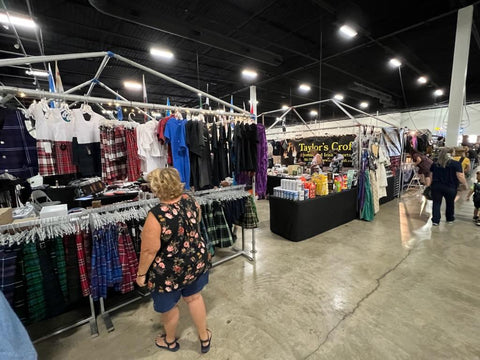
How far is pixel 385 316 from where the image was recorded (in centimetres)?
216

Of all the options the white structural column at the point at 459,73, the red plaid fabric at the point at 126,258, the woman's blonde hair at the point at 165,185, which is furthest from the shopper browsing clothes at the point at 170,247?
the white structural column at the point at 459,73

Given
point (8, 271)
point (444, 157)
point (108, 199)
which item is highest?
point (444, 157)

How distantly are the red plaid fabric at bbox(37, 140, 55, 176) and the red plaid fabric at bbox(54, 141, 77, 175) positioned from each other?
4 cm

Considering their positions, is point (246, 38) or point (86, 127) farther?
point (246, 38)

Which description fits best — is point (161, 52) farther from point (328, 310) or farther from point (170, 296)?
point (328, 310)

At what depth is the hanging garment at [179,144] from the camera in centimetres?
230

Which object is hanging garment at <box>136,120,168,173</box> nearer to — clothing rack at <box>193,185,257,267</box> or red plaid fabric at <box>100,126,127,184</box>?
red plaid fabric at <box>100,126,127,184</box>

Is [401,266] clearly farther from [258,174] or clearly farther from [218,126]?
[218,126]

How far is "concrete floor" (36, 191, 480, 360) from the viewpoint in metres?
1.83

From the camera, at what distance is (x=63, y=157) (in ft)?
6.84

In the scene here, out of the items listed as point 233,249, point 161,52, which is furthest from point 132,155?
point 161,52

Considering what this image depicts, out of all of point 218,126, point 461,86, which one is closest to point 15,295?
point 218,126

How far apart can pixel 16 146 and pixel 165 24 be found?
3.94 meters

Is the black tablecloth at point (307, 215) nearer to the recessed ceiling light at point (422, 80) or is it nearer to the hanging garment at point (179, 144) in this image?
the hanging garment at point (179, 144)
